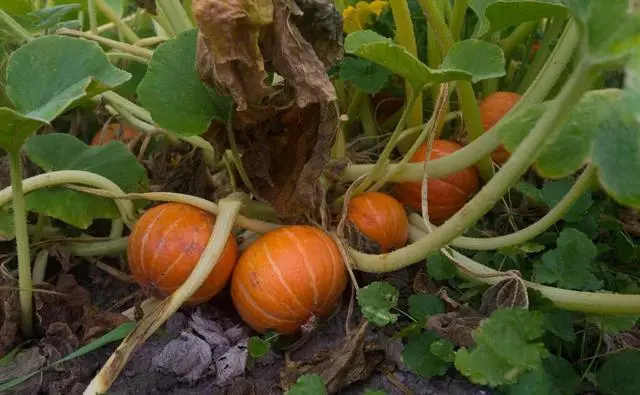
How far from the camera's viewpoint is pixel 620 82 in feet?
4.99

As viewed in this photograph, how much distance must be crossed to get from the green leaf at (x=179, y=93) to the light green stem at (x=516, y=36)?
62cm

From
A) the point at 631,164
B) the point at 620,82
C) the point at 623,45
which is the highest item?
the point at 623,45

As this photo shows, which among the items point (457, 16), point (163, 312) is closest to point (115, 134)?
point (163, 312)

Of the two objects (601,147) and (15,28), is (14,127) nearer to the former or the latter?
(15,28)

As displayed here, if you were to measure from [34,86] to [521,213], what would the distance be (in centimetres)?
87

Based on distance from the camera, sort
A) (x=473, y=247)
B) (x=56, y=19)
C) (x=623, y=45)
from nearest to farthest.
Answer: (x=623, y=45) < (x=473, y=247) < (x=56, y=19)

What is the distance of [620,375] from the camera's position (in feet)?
3.50

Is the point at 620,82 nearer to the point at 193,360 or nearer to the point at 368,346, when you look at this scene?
the point at 368,346

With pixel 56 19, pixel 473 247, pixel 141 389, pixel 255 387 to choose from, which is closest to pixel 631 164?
pixel 473 247

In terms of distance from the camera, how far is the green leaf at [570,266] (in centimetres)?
115

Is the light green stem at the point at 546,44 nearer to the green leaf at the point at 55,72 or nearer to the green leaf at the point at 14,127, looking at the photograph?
the green leaf at the point at 55,72

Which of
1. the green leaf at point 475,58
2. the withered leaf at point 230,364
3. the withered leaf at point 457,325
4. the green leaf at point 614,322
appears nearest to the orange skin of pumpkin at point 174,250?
the withered leaf at point 230,364

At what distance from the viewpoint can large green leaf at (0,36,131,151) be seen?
105 centimetres

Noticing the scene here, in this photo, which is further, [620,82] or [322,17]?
[620,82]
